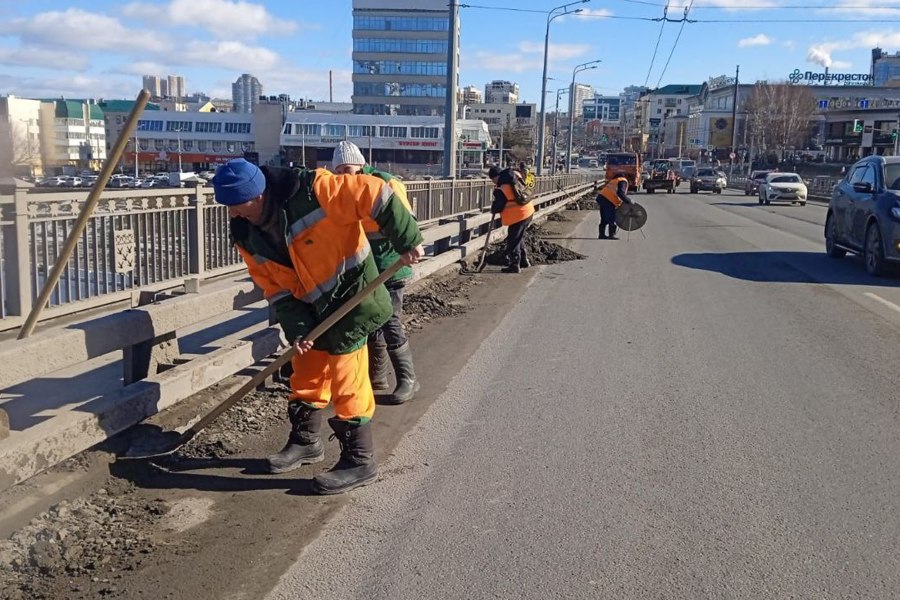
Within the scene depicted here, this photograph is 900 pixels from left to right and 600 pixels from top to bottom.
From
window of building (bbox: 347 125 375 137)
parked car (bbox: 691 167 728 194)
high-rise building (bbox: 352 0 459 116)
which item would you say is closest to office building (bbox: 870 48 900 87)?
high-rise building (bbox: 352 0 459 116)

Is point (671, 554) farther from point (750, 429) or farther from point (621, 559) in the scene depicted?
point (750, 429)

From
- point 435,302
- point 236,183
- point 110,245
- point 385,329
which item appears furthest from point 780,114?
point 236,183

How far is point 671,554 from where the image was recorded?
149 inches

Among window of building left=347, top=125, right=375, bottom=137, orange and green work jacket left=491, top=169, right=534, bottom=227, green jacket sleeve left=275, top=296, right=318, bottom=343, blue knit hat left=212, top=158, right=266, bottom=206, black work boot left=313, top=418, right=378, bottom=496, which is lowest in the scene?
black work boot left=313, top=418, right=378, bottom=496

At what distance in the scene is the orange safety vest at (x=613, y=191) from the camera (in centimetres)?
1811

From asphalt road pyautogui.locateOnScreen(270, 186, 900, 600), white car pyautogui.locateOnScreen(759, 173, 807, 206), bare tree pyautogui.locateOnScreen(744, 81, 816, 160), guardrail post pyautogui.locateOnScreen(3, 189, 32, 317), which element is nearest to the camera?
asphalt road pyautogui.locateOnScreen(270, 186, 900, 600)

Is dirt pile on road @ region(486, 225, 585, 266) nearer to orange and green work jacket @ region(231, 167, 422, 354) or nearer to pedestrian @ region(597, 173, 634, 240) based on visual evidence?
pedestrian @ region(597, 173, 634, 240)

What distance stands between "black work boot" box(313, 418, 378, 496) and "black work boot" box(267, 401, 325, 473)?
26cm

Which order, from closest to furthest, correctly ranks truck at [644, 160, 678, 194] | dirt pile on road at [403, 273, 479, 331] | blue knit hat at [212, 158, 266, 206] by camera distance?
blue knit hat at [212, 158, 266, 206], dirt pile on road at [403, 273, 479, 331], truck at [644, 160, 678, 194]

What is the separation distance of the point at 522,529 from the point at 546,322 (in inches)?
210

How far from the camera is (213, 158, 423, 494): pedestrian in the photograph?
13.8 ft

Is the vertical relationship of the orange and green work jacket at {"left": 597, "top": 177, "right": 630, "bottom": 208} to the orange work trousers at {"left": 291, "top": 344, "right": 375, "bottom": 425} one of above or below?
above

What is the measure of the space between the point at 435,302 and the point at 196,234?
283 centimetres

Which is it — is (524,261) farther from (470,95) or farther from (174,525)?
(470,95)
